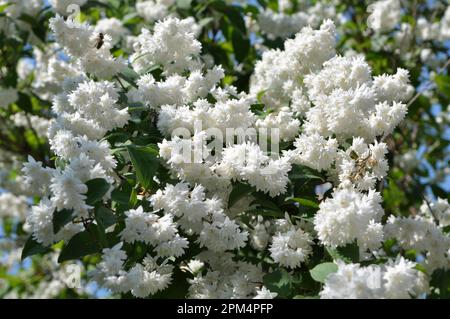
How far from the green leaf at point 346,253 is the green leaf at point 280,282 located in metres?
0.19

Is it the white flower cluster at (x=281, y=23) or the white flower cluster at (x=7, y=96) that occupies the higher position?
the white flower cluster at (x=281, y=23)

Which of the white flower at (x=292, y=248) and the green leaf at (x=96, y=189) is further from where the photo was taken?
the white flower at (x=292, y=248)

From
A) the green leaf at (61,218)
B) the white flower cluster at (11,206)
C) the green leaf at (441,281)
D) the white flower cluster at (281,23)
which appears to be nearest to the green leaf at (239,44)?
the white flower cluster at (281,23)

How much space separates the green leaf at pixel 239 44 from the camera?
4711 millimetres

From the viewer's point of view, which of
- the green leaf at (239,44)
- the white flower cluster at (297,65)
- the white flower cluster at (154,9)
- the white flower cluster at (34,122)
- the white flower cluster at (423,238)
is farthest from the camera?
the white flower cluster at (34,122)

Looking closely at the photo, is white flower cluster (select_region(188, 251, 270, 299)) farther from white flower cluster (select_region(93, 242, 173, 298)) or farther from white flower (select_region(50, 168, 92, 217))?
white flower (select_region(50, 168, 92, 217))

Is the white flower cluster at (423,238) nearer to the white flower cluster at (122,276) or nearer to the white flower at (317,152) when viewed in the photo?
the white flower at (317,152)

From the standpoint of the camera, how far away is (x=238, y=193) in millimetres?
2605

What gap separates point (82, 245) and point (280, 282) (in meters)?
0.74

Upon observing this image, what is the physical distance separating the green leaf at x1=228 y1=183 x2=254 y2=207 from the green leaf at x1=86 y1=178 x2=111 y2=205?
547 mm

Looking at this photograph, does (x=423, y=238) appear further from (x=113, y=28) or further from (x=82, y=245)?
(x=113, y=28)

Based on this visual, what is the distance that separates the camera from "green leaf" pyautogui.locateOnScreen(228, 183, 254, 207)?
260 centimetres

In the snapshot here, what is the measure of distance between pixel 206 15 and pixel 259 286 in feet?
9.04
